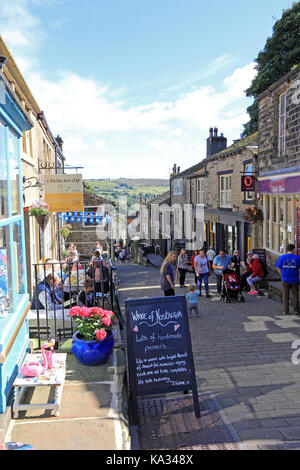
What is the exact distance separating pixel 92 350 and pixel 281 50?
2304cm

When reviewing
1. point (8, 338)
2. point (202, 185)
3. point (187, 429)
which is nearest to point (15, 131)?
point (8, 338)

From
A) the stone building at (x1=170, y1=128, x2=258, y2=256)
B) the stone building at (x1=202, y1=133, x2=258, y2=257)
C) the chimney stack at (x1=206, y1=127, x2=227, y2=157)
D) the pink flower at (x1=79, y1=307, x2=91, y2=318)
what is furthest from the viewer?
the chimney stack at (x1=206, y1=127, x2=227, y2=157)

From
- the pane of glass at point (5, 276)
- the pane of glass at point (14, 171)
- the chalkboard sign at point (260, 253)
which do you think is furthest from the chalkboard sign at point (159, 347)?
the chalkboard sign at point (260, 253)

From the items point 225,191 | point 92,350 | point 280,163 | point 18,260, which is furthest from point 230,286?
point 225,191

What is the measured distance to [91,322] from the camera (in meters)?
5.21

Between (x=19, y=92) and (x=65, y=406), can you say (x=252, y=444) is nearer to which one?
(x=65, y=406)

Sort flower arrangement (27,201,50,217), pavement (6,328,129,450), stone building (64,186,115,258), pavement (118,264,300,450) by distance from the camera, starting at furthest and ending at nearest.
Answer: stone building (64,186,115,258) < flower arrangement (27,201,50,217) < pavement (118,264,300,450) < pavement (6,328,129,450)

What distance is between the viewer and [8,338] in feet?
13.0

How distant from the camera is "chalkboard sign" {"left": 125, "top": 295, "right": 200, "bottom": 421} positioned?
14.8 feet

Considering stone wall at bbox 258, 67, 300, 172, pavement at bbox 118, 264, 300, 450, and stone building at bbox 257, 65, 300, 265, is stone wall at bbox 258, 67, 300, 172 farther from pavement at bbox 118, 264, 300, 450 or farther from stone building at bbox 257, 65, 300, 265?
pavement at bbox 118, 264, 300, 450

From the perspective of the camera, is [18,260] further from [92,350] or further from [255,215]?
[255,215]

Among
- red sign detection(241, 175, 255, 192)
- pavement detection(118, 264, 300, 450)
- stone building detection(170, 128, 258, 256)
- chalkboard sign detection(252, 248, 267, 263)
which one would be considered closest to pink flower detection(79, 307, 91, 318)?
pavement detection(118, 264, 300, 450)

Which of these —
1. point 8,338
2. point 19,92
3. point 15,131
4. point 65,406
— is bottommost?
point 65,406
